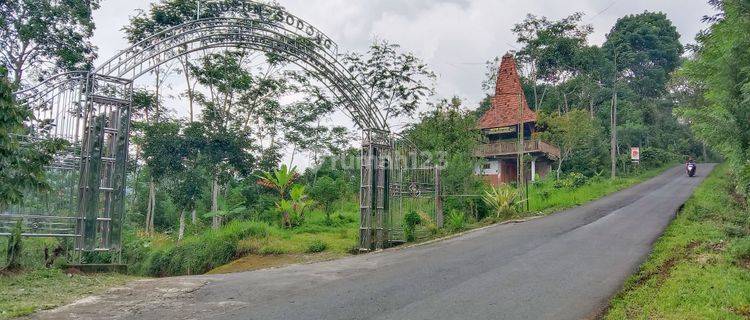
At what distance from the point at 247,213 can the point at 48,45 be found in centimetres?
798

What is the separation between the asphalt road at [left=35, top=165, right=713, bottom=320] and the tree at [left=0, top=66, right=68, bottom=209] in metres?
1.56

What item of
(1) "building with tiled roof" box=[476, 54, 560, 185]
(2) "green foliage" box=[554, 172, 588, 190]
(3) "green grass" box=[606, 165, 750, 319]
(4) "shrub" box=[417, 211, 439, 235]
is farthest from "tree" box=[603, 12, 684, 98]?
(3) "green grass" box=[606, 165, 750, 319]

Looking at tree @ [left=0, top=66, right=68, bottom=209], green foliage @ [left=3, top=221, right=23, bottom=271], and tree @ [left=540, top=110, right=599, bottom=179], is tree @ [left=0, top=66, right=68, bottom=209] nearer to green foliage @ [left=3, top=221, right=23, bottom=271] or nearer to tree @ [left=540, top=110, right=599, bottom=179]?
green foliage @ [left=3, top=221, right=23, bottom=271]

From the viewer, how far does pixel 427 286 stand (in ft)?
23.1

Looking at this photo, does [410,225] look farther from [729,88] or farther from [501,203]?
[729,88]

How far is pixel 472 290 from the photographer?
6.73 meters

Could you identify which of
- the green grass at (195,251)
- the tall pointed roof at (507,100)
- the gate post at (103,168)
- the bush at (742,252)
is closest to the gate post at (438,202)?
the green grass at (195,251)

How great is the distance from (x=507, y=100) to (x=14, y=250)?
84.4 ft

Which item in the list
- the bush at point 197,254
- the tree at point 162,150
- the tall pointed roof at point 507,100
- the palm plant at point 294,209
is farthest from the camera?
the tall pointed roof at point 507,100

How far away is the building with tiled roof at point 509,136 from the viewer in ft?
91.1

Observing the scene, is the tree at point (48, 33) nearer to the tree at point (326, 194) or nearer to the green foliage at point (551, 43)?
the tree at point (326, 194)

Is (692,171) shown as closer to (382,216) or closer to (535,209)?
(535,209)

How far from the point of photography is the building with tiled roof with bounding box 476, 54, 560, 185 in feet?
91.1

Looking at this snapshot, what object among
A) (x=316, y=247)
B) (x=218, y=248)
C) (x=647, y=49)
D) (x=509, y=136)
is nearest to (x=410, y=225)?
(x=316, y=247)
